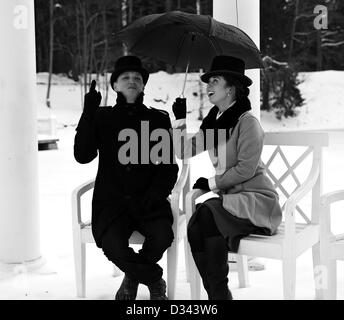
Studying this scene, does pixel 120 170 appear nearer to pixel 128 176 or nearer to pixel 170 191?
pixel 128 176

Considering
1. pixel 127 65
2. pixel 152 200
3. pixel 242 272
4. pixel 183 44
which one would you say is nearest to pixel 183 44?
pixel 183 44

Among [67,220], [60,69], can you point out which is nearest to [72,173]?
[67,220]

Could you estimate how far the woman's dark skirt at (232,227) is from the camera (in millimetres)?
2598

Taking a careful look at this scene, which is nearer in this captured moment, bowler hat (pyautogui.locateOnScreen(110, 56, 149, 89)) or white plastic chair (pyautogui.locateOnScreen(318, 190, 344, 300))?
white plastic chair (pyautogui.locateOnScreen(318, 190, 344, 300))

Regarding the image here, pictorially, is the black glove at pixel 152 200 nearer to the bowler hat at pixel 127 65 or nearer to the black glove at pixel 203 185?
the black glove at pixel 203 185

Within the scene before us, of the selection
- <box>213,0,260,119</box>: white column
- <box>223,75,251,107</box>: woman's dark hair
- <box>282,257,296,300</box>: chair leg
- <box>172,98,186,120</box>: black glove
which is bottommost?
<box>282,257,296,300</box>: chair leg

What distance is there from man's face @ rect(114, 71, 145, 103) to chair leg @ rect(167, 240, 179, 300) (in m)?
0.78

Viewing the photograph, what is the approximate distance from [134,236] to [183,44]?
1.08 meters

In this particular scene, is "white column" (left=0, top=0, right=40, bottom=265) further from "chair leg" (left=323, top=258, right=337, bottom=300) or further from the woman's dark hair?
"chair leg" (left=323, top=258, right=337, bottom=300)

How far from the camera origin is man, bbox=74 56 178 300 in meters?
2.76

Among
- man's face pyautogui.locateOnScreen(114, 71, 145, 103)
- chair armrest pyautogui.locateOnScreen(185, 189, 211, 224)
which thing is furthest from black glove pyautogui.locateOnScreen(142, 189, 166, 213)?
man's face pyautogui.locateOnScreen(114, 71, 145, 103)

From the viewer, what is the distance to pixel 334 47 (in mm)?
21125

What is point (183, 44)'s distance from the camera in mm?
3117

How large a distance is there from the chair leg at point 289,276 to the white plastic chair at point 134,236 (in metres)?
0.56
